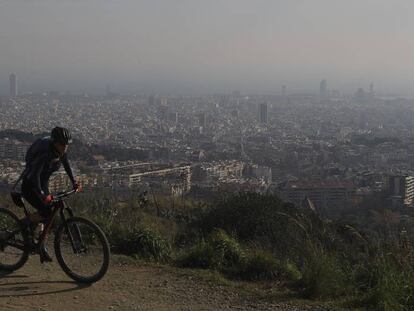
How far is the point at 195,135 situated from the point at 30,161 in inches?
1936

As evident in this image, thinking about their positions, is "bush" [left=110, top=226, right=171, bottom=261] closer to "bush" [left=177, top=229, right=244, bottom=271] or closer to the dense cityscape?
"bush" [left=177, top=229, right=244, bottom=271]

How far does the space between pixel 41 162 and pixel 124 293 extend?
3.96 ft

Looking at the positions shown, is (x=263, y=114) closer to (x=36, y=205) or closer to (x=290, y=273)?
(x=290, y=273)

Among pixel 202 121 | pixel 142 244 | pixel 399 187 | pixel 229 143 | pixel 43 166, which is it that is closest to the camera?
pixel 43 166

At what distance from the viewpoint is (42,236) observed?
479cm

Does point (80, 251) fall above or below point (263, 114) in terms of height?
above

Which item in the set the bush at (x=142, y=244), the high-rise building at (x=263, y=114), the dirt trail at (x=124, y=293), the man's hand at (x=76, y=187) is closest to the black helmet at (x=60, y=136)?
the man's hand at (x=76, y=187)

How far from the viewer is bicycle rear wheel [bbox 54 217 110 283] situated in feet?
15.3

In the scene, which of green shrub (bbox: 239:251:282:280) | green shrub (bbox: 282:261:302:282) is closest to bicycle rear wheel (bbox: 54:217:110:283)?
green shrub (bbox: 239:251:282:280)

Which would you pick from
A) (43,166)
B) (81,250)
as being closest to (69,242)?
(81,250)

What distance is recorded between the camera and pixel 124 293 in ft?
14.7

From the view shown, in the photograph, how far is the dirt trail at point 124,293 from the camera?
4238 millimetres

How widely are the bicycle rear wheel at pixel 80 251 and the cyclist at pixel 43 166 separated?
0.73ft

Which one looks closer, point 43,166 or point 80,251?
point 43,166
